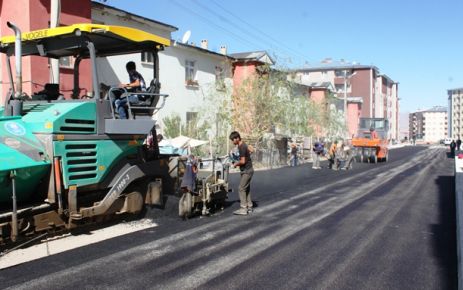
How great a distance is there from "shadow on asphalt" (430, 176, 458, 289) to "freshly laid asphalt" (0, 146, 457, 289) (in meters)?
0.01

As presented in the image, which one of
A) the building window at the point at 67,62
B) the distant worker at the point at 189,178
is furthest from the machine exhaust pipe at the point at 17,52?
the distant worker at the point at 189,178

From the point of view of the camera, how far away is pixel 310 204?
11.2 m

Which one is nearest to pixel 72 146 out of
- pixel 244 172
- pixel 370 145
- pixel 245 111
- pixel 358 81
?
pixel 244 172

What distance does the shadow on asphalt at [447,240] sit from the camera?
583 cm

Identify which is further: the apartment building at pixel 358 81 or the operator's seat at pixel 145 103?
the apartment building at pixel 358 81

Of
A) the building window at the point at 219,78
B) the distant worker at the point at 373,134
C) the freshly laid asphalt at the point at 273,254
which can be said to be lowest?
the freshly laid asphalt at the point at 273,254

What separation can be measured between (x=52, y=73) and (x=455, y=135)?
427 feet

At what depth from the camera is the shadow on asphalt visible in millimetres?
5832

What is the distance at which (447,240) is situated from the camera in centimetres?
764

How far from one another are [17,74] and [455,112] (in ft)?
451

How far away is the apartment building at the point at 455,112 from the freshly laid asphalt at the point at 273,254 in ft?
411

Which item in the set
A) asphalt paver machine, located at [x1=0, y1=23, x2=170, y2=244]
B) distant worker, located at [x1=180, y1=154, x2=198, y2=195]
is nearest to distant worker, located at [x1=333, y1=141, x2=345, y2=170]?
distant worker, located at [x1=180, y1=154, x2=198, y2=195]

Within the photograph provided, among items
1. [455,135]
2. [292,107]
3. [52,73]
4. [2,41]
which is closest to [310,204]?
[52,73]

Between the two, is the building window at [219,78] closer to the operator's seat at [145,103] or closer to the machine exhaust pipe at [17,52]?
the operator's seat at [145,103]
